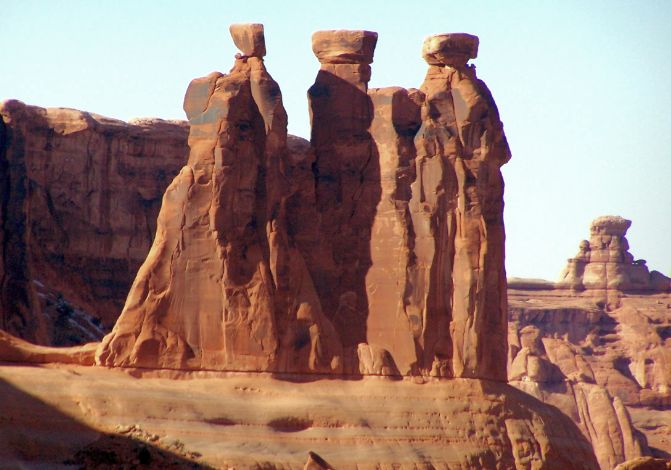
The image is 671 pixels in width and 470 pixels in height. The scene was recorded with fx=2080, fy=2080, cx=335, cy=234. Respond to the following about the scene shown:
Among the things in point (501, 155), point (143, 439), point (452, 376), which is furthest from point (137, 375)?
point (501, 155)

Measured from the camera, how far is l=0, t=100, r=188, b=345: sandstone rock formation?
248ft

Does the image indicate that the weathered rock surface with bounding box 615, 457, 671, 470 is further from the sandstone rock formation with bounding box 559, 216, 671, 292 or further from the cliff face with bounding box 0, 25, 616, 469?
the sandstone rock formation with bounding box 559, 216, 671, 292

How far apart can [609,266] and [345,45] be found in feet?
171

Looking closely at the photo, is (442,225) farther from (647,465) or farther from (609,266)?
(609,266)

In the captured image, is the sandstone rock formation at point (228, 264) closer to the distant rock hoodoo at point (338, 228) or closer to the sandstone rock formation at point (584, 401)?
the distant rock hoodoo at point (338, 228)

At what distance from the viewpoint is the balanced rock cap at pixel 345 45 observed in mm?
66875

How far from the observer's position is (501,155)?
6775 cm

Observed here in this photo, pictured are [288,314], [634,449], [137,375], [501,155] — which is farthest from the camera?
[634,449]

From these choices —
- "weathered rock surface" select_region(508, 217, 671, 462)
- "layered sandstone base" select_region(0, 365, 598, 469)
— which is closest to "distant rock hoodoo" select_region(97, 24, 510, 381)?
"layered sandstone base" select_region(0, 365, 598, 469)

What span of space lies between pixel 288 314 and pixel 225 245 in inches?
128

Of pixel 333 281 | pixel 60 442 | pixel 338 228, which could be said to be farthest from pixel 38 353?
pixel 338 228

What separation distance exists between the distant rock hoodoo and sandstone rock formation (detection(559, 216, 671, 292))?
4867 cm

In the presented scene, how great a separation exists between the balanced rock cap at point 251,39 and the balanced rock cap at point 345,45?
12.3 ft

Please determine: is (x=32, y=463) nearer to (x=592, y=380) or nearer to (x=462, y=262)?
(x=462, y=262)
